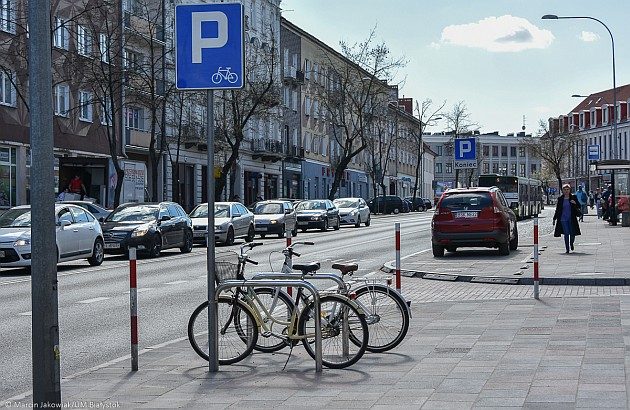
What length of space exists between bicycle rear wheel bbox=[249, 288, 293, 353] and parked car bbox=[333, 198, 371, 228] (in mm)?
46611

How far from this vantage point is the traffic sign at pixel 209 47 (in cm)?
955

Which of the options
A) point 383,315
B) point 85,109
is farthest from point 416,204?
point 383,315

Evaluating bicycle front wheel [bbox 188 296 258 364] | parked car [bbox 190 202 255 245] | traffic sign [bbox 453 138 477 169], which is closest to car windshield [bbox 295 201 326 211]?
parked car [bbox 190 202 255 245]

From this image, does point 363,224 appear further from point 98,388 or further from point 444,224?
point 98,388

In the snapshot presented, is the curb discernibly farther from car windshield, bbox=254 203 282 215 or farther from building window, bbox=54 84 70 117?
building window, bbox=54 84 70 117

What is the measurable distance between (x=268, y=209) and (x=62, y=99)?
10.6 m

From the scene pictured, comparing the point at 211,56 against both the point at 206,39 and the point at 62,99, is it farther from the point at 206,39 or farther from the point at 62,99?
the point at 62,99

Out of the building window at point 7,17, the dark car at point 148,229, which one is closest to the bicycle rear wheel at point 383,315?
the dark car at point 148,229

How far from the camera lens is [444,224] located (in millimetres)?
26953

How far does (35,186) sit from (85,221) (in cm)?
2004

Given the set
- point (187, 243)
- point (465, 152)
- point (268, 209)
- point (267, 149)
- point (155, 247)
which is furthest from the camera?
point (267, 149)

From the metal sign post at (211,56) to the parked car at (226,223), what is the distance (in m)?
25.8

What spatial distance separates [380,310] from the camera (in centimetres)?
1043

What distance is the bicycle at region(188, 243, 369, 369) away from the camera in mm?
9750
